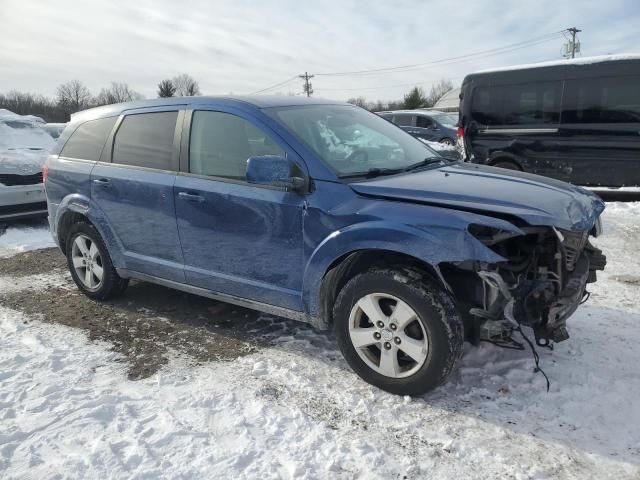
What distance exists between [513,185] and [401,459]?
171 cm

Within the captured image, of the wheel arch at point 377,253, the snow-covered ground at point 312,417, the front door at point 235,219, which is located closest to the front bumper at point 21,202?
the snow-covered ground at point 312,417

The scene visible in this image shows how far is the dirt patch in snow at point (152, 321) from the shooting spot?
3.72 m

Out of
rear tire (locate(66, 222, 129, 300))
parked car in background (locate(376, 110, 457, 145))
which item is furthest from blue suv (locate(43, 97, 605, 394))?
parked car in background (locate(376, 110, 457, 145))

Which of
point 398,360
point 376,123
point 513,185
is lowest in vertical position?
point 398,360

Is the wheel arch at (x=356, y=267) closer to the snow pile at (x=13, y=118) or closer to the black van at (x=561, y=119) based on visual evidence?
the black van at (x=561, y=119)

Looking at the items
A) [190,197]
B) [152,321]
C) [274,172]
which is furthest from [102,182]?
[274,172]

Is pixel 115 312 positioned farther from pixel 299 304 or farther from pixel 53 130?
pixel 53 130

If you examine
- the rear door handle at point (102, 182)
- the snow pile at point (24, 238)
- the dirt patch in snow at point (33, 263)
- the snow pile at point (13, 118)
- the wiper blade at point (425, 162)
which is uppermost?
the snow pile at point (13, 118)

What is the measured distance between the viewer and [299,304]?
133 inches

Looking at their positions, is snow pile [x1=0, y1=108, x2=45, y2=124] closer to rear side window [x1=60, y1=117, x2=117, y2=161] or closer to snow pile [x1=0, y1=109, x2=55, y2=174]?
snow pile [x1=0, y1=109, x2=55, y2=174]

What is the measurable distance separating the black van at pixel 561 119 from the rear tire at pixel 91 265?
687cm

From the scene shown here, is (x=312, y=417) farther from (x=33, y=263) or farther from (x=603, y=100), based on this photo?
(x=603, y=100)

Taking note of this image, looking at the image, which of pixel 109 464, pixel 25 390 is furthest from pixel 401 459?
pixel 25 390

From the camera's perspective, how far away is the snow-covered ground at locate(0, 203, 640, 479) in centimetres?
246
